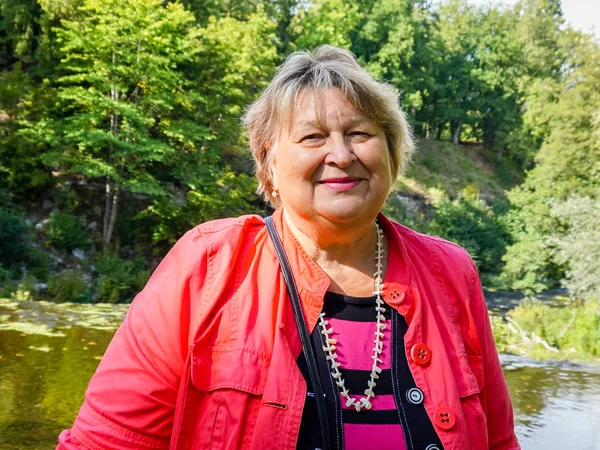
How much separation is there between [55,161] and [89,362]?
33.1 feet

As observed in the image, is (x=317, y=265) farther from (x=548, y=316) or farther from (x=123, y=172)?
(x=123, y=172)

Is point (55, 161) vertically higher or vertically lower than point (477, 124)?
lower

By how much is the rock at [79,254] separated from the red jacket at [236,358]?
14.5 m

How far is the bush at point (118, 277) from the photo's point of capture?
44.1 ft

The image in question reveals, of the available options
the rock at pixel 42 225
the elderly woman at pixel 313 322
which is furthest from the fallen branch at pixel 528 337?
the rock at pixel 42 225

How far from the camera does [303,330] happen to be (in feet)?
5.00

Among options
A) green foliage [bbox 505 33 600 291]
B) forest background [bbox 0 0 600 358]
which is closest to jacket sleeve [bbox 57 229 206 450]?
forest background [bbox 0 0 600 358]

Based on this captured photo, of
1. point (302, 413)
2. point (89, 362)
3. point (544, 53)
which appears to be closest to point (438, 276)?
point (302, 413)

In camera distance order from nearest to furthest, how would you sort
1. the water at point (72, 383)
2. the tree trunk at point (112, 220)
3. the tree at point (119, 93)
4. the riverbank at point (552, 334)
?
1. the water at point (72, 383)
2. the riverbank at point (552, 334)
3. the tree at point (119, 93)
4. the tree trunk at point (112, 220)

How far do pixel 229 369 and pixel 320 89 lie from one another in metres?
0.77

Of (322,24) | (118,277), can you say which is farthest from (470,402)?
(322,24)

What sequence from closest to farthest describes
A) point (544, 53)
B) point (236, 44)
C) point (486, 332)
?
point (486, 332)
point (236, 44)
point (544, 53)

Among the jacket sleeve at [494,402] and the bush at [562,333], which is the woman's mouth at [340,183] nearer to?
the jacket sleeve at [494,402]

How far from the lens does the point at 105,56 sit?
14844mm
